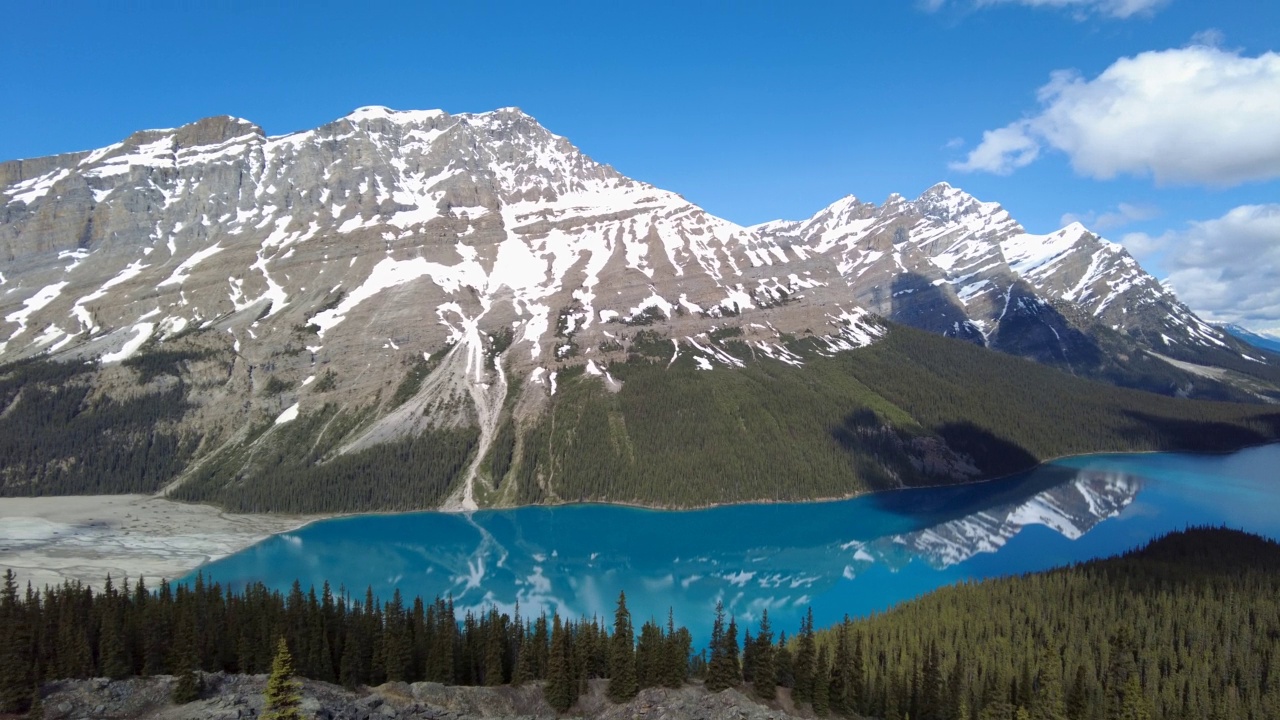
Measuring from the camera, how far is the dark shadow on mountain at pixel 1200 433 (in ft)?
597

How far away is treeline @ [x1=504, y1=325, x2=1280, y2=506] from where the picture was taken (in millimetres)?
134000

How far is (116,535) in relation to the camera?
105 metres

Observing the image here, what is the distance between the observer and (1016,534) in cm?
10869

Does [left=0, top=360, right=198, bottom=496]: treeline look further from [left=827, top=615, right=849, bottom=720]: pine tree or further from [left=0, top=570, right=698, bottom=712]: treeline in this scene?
[left=827, top=615, right=849, bottom=720]: pine tree

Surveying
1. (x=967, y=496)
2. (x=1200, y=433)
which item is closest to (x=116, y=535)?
(x=967, y=496)

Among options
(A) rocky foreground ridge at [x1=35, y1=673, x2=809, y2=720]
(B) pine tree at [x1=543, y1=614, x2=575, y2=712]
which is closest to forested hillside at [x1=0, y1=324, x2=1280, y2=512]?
(B) pine tree at [x1=543, y1=614, x2=575, y2=712]

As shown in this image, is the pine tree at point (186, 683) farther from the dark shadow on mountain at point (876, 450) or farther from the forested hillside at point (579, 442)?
the dark shadow on mountain at point (876, 450)

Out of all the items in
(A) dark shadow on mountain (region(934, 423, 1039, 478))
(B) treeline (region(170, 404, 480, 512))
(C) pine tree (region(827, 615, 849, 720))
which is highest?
(A) dark shadow on mountain (region(934, 423, 1039, 478))

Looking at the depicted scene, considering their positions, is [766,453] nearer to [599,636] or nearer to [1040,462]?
[1040,462]

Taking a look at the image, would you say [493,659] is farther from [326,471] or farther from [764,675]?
[326,471]


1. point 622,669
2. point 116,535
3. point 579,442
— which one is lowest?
point 116,535

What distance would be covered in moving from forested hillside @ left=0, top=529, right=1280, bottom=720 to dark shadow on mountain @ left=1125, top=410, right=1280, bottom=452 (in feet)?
454

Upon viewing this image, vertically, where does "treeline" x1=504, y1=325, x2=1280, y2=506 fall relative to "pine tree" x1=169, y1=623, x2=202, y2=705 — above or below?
above

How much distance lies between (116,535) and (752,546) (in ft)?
280
